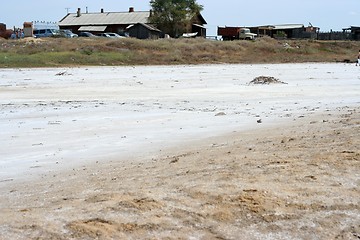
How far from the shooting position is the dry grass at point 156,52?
4078cm

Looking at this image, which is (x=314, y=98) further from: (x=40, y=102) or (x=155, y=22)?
(x=155, y=22)

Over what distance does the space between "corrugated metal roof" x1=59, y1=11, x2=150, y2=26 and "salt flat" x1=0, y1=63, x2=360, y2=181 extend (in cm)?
6286

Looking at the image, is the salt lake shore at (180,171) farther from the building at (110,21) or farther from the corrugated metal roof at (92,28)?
the corrugated metal roof at (92,28)

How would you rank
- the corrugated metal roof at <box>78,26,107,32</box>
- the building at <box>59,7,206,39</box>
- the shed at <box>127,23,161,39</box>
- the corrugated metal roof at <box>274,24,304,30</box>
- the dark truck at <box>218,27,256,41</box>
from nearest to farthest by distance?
the shed at <box>127,23,161,39</box>
the dark truck at <box>218,27,256,41</box>
the building at <box>59,7,206,39</box>
the corrugated metal roof at <box>78,26,107,32</box>
the corrugated metal roof at <box>274,24,304,30</box>

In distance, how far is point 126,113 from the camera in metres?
14.6

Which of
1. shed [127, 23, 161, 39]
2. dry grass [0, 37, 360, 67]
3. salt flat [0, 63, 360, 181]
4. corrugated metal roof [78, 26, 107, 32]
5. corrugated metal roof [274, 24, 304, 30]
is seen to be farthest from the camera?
corrugated metal roof [274, 24, 304, 30]

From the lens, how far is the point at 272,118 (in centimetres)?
1325

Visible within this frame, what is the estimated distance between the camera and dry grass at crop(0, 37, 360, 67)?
40781 mm

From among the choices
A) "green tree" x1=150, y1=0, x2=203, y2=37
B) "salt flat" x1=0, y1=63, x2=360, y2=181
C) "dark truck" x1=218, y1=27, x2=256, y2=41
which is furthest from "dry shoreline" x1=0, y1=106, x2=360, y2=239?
"green tree" x1=150, y1=0, x2=203, y2=37

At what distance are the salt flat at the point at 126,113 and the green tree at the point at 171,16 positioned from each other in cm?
5420

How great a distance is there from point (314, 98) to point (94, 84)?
9.72 m

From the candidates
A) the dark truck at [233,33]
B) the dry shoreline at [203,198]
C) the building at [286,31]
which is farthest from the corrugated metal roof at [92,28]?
the dry shoreline at [203,198]

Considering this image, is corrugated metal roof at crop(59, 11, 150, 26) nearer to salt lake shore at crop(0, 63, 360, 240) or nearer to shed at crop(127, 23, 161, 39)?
shed at crop(127, 23, 161, 39)

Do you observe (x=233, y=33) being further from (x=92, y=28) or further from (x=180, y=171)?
(x=180, y=171)
